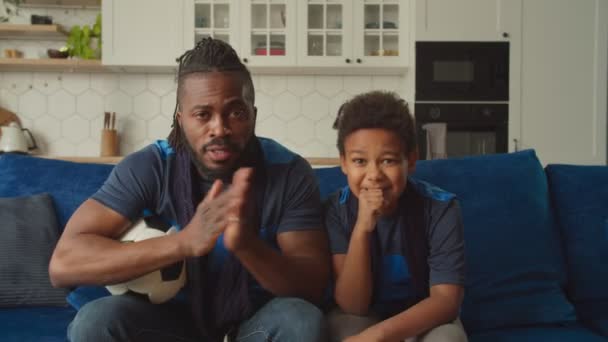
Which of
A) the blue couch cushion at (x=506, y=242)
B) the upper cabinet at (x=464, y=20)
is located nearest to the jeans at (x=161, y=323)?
the blue couch cushion at (x=506, y=242)

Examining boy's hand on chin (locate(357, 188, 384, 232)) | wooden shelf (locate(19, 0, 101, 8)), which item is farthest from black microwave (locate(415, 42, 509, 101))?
boy's hand on chin (locate(357, 188, 384, 232))

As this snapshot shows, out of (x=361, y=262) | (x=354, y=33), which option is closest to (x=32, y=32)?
(x=354, y=33)

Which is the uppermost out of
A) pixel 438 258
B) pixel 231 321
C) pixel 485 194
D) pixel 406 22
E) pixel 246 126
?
pixel 406 22

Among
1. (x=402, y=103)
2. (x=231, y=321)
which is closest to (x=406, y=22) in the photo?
(x=402, y=103)

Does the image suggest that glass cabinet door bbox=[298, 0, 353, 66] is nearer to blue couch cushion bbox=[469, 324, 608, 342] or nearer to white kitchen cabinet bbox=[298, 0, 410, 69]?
white kitchen cabinet bbox=[298, 0, 410, 69]

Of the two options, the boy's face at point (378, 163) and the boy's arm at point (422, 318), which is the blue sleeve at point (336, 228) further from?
the boy's arm at point (422, 318)

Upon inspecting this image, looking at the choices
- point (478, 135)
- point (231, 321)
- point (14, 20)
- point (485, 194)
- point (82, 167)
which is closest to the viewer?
point (231, 321)

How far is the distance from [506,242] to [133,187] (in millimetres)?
1019

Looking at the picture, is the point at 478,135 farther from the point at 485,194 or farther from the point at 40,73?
the point at 40,73

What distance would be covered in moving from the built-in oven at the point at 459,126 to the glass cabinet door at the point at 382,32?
1.34ft

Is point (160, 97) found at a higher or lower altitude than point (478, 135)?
higher

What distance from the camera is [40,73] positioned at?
3887 millimetres

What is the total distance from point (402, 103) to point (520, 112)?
8.07ft

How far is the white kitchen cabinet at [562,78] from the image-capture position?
356 cm
